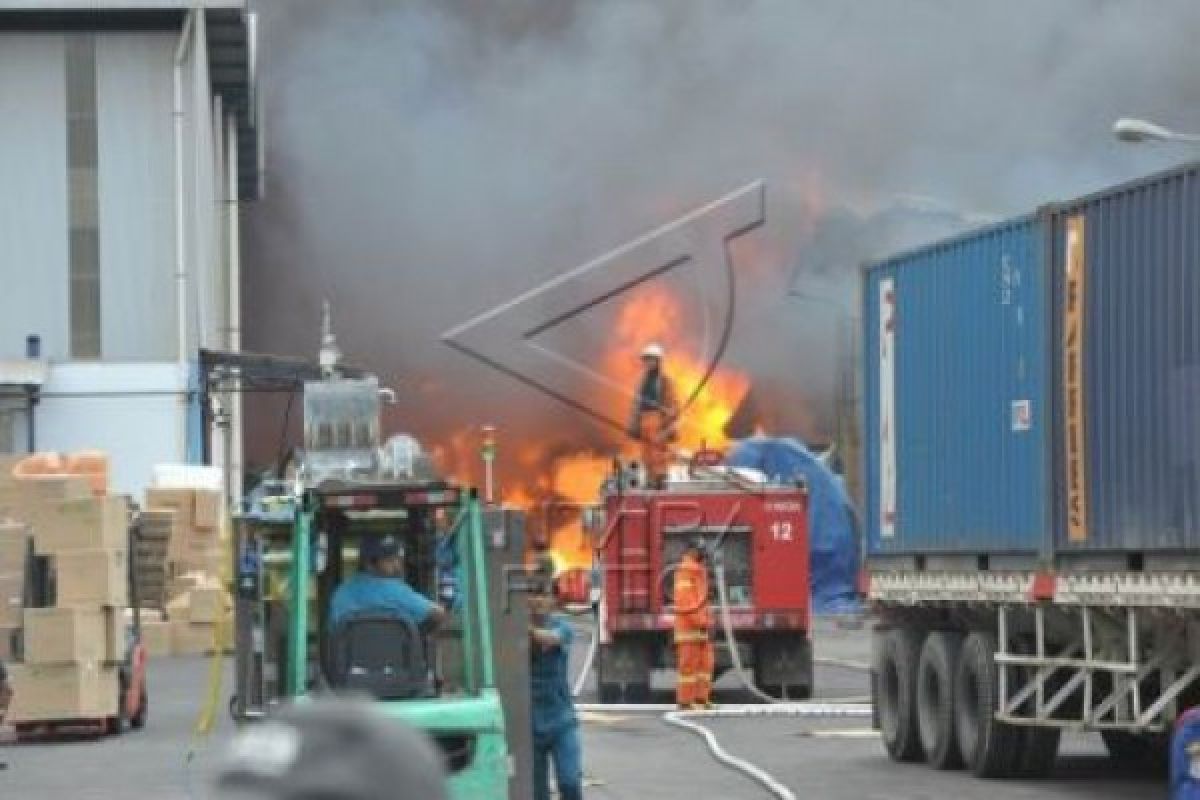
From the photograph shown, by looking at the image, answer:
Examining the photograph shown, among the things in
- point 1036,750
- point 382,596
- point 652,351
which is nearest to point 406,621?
point 382,596

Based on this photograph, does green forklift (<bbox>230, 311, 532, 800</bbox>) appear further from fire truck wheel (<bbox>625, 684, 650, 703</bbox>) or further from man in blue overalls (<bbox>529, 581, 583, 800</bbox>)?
fire truck wheel (<bbox>625, 684, 650, 703</bbox>)

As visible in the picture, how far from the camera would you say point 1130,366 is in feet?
Answer: 50.4

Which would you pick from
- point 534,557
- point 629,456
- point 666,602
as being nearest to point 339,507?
point 534,557

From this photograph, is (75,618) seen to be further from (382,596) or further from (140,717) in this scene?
(382,596)

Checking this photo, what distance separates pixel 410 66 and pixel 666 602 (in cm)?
2920

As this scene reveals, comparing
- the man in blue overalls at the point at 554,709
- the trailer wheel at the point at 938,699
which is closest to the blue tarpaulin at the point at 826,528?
the trailer wheel at the point at 938,699

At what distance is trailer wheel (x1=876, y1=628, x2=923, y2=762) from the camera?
19.0 meters

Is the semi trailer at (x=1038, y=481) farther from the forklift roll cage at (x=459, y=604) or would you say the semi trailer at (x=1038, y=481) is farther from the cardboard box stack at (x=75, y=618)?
A: the cardboard box stack at (x=75, y=618)

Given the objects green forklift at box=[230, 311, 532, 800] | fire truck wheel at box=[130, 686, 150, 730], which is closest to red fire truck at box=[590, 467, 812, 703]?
fire truck wheel at box=[130, 686, 150, 730]

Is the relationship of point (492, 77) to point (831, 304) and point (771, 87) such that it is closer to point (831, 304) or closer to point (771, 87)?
point (771, 87)

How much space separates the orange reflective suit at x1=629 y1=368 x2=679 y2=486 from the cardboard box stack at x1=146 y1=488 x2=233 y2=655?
25.2ft

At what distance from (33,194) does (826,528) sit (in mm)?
16387

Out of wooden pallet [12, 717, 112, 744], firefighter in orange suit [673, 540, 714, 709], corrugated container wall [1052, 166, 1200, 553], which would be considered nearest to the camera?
corrugated container wall [1052, 166, 1200, 553]

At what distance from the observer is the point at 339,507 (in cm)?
1166
